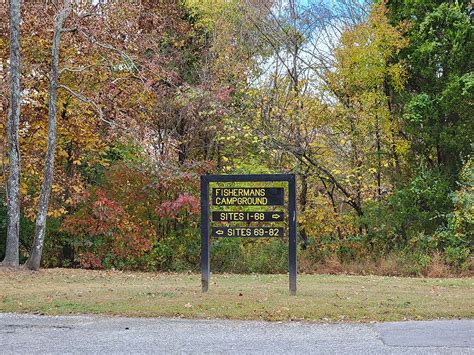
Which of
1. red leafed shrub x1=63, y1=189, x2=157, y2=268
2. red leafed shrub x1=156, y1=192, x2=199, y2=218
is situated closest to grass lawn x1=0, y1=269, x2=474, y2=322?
red leafed shrub x1=156, y1=192, x2=199, y2=218

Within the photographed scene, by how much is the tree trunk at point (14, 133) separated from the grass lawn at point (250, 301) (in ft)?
12.1

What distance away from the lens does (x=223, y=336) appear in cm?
868

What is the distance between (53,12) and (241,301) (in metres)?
14.8

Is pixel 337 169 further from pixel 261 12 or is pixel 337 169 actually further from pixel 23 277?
pixel 23 277

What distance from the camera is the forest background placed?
2234 centimetres

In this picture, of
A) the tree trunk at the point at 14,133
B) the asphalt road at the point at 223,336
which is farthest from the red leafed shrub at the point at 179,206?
the asphalt road at the point at 223,336

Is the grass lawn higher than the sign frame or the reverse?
the reverse

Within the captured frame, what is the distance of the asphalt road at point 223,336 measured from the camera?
800cm

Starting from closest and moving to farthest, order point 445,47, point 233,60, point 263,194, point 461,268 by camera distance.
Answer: point 263,194 → point 461,268 → point 445,47 → point 233,60

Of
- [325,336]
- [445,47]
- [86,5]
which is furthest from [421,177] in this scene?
[325,336]

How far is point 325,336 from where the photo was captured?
8.66 m

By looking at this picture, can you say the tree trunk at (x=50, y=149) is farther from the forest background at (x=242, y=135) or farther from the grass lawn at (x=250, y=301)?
the grass lawn at (x=250, y=301)

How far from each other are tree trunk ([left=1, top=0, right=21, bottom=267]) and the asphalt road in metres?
9.45

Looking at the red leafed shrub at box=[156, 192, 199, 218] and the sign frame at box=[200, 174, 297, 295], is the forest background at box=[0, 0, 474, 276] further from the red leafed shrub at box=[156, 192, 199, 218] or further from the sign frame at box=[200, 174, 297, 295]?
the sign frame at box=[200, 174, 297, 295]
